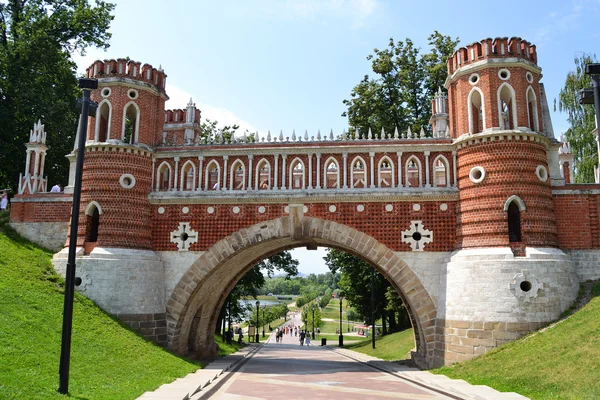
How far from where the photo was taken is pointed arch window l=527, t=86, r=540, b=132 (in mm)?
16422

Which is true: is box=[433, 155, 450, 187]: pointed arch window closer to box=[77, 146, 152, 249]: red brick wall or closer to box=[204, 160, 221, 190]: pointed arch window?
box=[204, 160, 221, 190]: pointed arch window

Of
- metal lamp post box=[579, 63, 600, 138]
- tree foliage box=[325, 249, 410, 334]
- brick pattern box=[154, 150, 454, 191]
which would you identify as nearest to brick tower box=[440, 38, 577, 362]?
brick pattern box=[154, 150, 454, 191]

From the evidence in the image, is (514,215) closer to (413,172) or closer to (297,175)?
(413,172)

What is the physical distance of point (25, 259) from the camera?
16.8 meters

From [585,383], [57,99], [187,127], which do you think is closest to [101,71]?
[187,127]

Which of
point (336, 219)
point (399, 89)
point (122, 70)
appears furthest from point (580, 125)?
point (122, 70)

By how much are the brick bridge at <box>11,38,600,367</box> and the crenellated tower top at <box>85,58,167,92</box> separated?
0.06 metres

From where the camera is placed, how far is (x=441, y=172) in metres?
17.5

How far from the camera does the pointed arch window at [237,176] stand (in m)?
18.0

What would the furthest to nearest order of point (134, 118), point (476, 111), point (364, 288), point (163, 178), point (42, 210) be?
1. point (364, 288)
2. point (163, 178)
3. point (42, 210)
4. point (134, 118)
5. point (476, 111)

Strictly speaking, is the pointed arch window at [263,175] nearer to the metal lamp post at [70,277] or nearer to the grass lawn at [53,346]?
the grass lawn at [53,346]

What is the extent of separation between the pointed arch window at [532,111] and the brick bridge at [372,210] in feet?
0.24

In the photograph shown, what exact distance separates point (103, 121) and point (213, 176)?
470 centimetres

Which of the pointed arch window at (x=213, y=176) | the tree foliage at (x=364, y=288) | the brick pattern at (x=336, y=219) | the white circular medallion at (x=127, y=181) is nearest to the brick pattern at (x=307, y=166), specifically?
the pointed arch window at (x=213, y=176)
